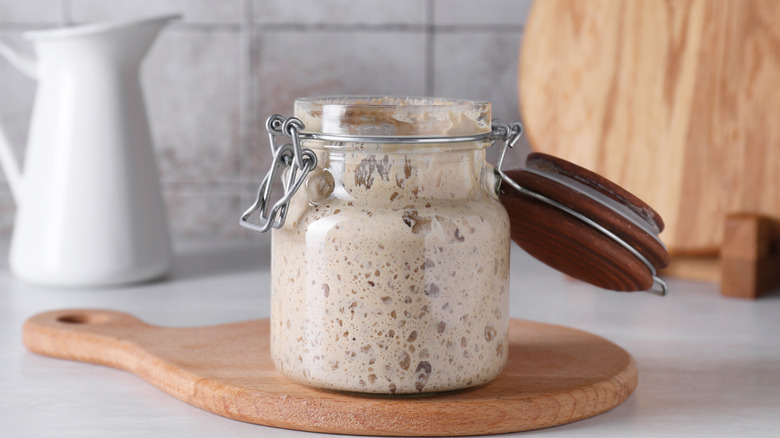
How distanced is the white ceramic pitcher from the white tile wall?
0.26m

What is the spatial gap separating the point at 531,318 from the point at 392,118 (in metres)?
0.41

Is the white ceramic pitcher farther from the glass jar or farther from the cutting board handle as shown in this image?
the glass jar

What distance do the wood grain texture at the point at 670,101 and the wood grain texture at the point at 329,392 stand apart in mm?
333

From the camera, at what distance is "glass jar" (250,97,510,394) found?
558mm

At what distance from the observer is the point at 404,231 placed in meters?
0.56

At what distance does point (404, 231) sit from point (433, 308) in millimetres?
49

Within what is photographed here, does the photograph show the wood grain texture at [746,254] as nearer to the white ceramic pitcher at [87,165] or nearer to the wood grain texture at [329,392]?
the wood grain texture at [329,392]

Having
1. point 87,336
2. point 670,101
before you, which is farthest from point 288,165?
point 670,101

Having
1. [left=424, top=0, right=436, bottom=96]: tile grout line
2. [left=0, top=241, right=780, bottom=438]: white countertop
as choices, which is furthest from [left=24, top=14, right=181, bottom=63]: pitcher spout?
[left=424, top=0, right=436, bottom=96]: tile grout line

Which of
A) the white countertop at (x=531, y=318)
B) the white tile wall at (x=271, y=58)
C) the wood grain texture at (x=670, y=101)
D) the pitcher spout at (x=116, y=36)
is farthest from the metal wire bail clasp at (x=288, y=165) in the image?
the white tile wall at (x=271, y=58)

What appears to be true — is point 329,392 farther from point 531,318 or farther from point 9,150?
point 9,150

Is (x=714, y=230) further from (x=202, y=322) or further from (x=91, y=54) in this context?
(x=91, y=54)

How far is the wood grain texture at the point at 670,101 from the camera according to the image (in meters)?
0.99

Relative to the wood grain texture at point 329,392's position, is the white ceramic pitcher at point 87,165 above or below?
above
